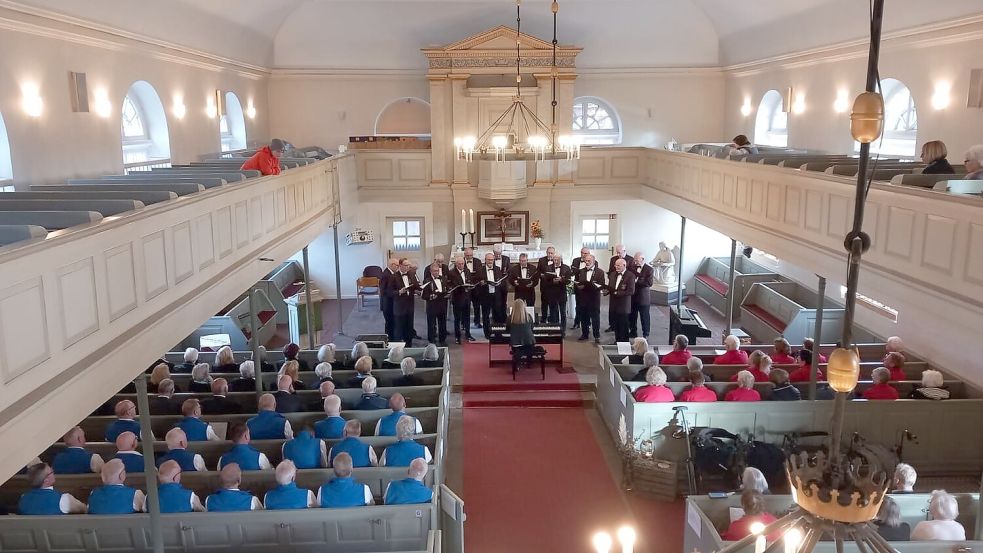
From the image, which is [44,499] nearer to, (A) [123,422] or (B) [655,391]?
(A) [123,422]

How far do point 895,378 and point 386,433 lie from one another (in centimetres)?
644

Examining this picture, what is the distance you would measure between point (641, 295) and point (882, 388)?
18.6 ft

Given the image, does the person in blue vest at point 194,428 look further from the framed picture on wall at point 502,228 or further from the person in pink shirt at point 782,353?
the framed picture on wall at point 502,228

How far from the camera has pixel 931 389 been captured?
848 centimetres

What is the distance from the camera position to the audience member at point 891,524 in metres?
5.56

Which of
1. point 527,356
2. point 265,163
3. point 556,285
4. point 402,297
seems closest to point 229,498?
point 265,163

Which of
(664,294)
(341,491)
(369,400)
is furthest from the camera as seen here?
(664,294)

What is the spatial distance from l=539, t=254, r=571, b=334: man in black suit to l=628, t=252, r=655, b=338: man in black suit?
1.31 m

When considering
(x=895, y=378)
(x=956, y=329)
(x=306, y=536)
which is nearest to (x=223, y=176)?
(x=306, y=536)

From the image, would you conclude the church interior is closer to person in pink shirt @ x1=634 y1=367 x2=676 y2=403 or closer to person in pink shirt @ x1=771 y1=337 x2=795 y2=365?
person in pink shirt @ x1=634 y1=367 x2=676 y2=403

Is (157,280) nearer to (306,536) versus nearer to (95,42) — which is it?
(306,536)

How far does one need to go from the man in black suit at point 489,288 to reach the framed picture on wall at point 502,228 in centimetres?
351

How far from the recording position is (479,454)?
9.46 metres

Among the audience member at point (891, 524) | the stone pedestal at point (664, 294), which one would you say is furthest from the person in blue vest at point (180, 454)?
the stone pedestal at point (664, 294)
